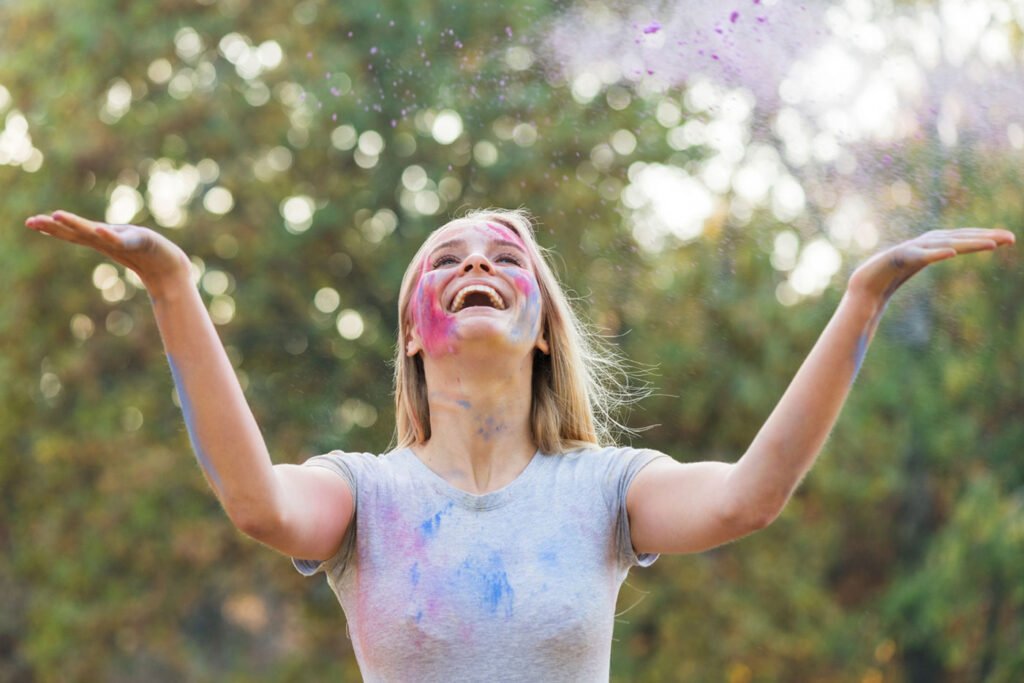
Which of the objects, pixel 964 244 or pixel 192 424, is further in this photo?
pixel 192 424

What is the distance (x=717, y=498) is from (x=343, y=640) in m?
11.8

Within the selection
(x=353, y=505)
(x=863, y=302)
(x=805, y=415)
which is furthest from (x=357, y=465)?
(x=863, y=302)

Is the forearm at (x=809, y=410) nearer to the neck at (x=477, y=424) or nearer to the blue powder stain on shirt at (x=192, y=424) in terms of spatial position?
the neck at (x=477, y=424)

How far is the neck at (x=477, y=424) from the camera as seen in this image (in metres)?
2.75

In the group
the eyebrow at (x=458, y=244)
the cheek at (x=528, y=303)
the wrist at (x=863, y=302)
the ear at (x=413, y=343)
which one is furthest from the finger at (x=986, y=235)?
the ear at (x=413, y=343)

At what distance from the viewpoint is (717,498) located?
2473 mm

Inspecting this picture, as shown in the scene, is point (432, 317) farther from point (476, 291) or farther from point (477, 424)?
point (477, 424)

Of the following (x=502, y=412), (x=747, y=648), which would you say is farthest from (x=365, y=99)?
(x=502, y=412)

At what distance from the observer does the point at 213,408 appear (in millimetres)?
2344

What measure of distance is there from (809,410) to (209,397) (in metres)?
1.03

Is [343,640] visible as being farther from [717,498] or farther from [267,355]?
[717,498]

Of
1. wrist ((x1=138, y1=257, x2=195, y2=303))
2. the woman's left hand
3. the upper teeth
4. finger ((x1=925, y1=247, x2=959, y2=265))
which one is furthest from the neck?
finger ((x1=925, y1=247, x2=959, y2=265))

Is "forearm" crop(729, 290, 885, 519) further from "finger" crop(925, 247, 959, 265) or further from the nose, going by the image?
the nose

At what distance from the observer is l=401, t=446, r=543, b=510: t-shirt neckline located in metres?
2.66
